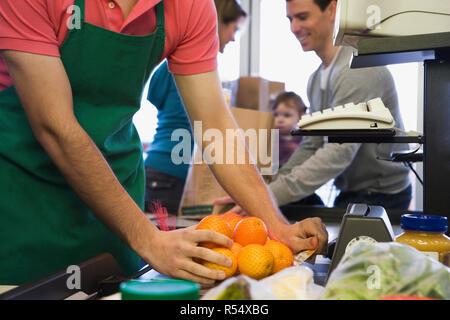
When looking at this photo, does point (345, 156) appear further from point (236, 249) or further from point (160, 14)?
point (236, 249)

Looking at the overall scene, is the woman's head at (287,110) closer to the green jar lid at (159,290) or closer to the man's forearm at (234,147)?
the man's forearm at (234,147)

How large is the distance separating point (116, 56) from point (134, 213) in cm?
44

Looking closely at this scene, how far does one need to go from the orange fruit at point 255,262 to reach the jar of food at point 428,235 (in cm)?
24

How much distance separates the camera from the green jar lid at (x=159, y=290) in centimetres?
56

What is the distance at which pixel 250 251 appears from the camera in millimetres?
846

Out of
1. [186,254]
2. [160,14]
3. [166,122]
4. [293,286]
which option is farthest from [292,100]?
[293,286]

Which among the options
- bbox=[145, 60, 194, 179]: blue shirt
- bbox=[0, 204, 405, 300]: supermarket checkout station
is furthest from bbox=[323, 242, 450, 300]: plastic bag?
bbox=[145, 60, 194, 179]: blue shirt

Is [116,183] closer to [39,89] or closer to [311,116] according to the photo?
[39,89]

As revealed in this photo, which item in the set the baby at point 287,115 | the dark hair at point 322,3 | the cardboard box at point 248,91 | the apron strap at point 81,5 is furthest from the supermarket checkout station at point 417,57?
the baby at point 287,115

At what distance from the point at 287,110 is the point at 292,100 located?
0.29 ft

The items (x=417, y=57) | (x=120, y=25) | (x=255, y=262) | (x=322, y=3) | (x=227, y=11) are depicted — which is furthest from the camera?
(x=227, y=11)

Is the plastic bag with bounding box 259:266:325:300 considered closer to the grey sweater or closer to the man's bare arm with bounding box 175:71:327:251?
the man's bare arm with bounding box 175:71:327:251
